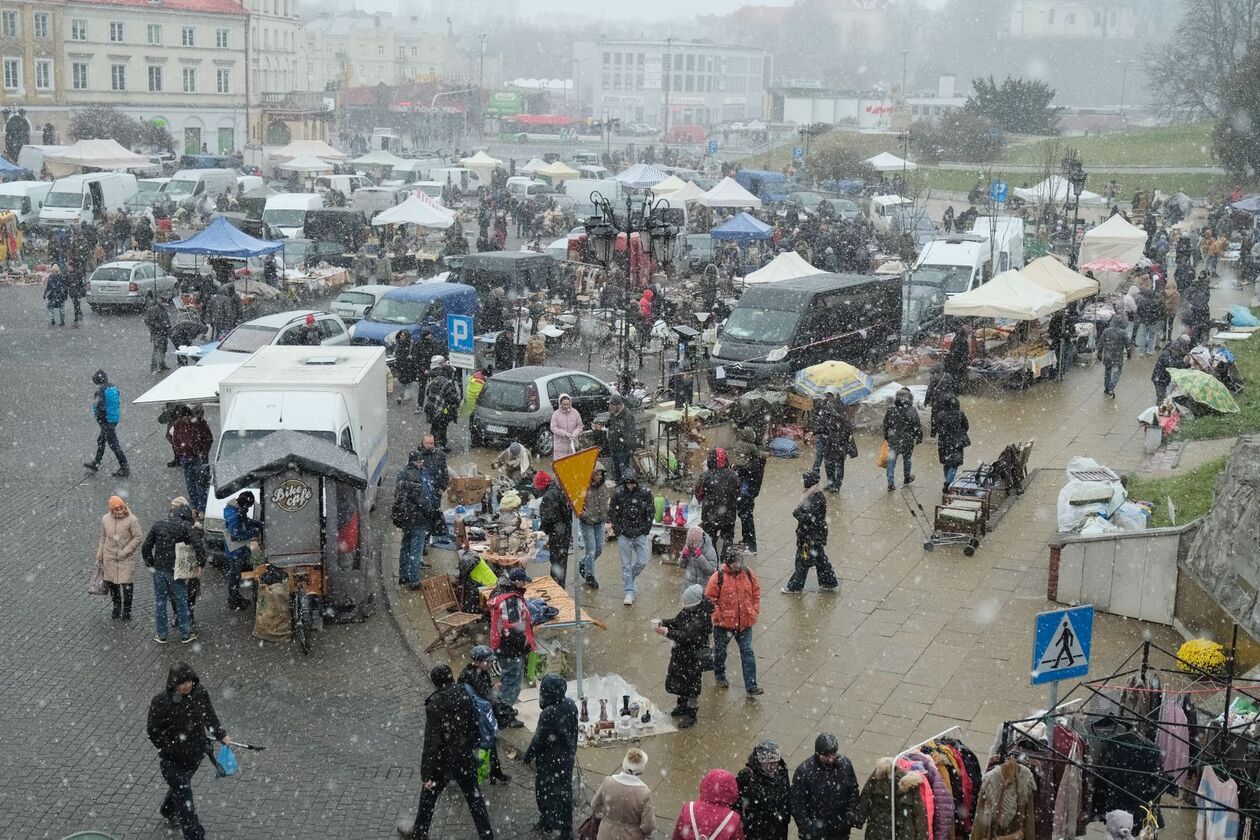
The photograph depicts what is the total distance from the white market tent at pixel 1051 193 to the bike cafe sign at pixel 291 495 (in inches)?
1381

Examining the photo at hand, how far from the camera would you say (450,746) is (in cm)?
902

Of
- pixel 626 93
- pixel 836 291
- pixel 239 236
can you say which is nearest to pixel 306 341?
pixel 239 236

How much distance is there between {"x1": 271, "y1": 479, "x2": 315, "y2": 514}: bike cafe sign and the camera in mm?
12805

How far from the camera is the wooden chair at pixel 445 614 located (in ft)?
41.1

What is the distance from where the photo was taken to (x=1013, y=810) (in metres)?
8.34

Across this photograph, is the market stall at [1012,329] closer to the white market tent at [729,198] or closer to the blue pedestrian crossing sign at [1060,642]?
the blue pedestrian crossing sign at [1060,642]

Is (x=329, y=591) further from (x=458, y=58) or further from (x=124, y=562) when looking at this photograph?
(x=458, y=58)

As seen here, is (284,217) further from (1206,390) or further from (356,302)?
(1206,390)

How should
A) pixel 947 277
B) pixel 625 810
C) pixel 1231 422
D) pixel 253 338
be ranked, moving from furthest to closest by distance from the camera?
pixel 947 277 → pixel 253 338 → pixel 1231 422 → pixel 625 810

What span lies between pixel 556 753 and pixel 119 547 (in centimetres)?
587

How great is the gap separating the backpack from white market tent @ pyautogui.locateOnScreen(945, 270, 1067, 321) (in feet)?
51.0

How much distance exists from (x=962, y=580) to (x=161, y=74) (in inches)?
2645

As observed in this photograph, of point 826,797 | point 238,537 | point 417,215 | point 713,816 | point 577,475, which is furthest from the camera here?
point 417,215

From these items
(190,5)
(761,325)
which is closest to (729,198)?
(761,325)
